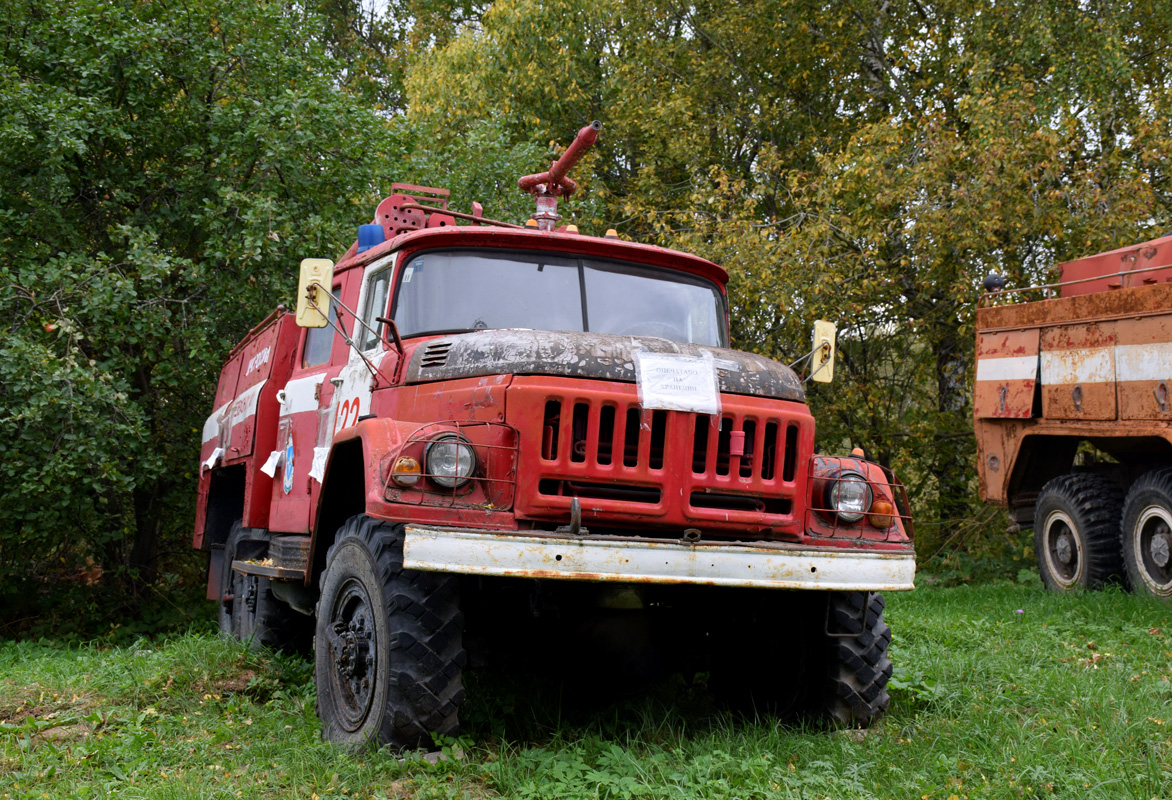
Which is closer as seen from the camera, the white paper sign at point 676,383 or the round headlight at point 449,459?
the round headlight at point 449,459

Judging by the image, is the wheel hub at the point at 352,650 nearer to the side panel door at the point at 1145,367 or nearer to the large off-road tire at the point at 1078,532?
the side panel door at the point at 1145,367

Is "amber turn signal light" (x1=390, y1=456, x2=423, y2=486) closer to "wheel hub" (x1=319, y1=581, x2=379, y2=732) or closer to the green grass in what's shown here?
"wheel hub" (x1=319, y1=581, x2=379, y2=732)

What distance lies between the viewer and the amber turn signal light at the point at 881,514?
523cm

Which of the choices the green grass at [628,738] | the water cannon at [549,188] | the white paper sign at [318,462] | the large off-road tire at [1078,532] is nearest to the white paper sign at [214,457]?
the green grass at [628,738]

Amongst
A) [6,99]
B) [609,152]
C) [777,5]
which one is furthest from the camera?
[609,152]

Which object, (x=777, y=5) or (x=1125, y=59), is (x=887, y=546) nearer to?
(x=1125, y=59)

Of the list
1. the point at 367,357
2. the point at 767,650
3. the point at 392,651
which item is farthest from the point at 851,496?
the point at 367,357

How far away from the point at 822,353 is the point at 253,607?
4.36m

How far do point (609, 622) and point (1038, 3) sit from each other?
12.9 m

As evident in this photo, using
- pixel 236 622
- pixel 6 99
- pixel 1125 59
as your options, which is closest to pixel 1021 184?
pixel 1125 59

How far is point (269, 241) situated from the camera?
11.6 metres

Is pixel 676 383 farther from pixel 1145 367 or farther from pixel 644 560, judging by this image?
pixel 1145 367

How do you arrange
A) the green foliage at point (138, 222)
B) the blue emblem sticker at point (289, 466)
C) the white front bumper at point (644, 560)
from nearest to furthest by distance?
the white front bumper at point (644, 560) < the blue emblem sticker at point (289, 466) < the green foliage at point (138, 222)

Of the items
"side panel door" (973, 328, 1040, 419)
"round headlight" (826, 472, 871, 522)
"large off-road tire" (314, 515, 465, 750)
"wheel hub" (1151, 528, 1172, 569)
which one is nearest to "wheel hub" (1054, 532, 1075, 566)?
"wheel hub" (1151, 528, 1172, 569)
